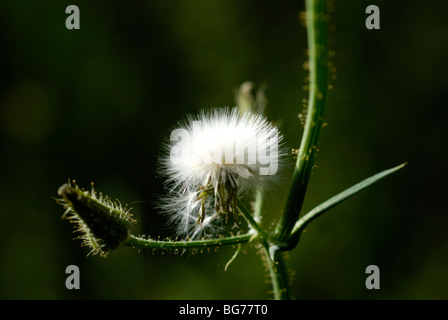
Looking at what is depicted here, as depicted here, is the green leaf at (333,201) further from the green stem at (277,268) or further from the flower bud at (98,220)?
the flower bud at (98,220)

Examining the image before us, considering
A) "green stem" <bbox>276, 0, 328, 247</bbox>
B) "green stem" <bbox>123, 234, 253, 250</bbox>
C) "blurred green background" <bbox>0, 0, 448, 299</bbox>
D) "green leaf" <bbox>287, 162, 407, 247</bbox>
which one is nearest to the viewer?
"green stem" <bbox>276, 0, 328, 247</bbox>

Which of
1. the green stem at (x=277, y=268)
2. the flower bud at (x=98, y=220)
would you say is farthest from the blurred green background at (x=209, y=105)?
the flower bud at (x=98, y=220)

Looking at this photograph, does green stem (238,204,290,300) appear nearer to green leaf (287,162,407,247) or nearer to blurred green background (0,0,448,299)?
green leaf (287,162,407,247)

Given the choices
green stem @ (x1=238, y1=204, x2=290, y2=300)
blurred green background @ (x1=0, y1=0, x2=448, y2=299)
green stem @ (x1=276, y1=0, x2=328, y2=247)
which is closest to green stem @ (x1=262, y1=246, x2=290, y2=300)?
green stem @ (x1=238, y1=204, x2=290, y2=300)

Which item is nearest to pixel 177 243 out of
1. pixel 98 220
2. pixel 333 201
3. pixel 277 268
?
pixel 98 220

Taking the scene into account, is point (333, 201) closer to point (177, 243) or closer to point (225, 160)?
point (225, 160)
